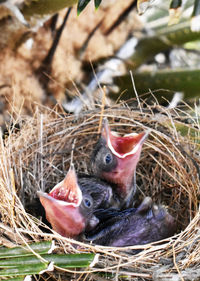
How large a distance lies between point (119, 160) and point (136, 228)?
17 cm

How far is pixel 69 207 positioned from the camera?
872mm

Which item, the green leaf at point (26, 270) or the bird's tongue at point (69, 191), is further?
the bird's tongue at point (69, 191)

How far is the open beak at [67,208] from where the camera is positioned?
0.86 meters

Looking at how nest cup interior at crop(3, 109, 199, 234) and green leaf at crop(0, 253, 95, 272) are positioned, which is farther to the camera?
nest cup interior at crop(3, 109, 199, 234)

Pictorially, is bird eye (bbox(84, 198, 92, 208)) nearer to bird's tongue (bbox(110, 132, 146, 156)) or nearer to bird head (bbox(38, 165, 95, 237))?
bird head (bbox(38, 165, 95, 237))

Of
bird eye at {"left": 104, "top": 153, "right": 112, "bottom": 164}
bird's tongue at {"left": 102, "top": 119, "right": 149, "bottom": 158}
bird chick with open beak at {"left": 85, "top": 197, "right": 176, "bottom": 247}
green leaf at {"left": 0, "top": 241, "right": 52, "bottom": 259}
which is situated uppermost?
green leaf at {"left": 0, "top": 241, "right": 52, "bottom": 259}

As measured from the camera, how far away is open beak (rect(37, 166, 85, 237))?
859mm

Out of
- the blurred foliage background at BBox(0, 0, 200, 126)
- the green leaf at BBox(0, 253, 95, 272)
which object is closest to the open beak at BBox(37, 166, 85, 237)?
the green leaf at BBox(0, 253, 95, 272)

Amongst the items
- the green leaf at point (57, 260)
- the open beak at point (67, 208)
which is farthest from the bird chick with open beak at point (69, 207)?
the green leaf at point (57, 260)

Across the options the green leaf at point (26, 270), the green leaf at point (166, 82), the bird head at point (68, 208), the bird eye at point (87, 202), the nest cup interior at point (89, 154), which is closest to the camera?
the green leaf at point (26, 270)

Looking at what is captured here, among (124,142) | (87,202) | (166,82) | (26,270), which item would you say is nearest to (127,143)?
(124,142)

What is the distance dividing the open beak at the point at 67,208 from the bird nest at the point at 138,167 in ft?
0.12

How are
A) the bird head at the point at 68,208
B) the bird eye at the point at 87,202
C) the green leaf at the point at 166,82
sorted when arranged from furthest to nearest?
the green leaf at the point at 166,82, the bird eye at the point at 87,202, the bird head at the point at 68,208

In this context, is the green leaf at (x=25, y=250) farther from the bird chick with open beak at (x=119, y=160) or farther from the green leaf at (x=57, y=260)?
the bird chick with open beak at (x=119, y=160)
